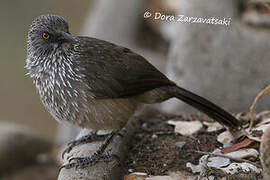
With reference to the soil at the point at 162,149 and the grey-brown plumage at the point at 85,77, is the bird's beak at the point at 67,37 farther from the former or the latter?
the soil at the point at 162,149

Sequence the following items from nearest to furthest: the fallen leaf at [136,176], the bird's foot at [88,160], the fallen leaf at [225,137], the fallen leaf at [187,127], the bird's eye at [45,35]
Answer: the fallen leaf at [136,176]
the bird's foot at [88,160]
the bird's eye at [45,35]
the fallen leaf at [225,137]
the fallen leaf at [187,127]

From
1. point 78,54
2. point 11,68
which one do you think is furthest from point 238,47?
point 11,68

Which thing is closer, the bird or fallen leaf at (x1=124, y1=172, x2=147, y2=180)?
fallen leaf at (x1=124, y1=172, x2=147, y2=180)

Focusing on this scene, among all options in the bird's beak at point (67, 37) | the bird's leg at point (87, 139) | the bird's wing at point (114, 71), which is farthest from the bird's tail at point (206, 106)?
the bird's beak at point (67, 37)

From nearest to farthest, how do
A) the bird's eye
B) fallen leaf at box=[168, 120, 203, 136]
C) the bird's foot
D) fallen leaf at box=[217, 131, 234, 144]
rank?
1. the bird's foot
2. the bird's eye
3. fallen leaf at box=[217, 131, 234, 144]
4. fallen leaf at box=[168, 120, 203, 136]

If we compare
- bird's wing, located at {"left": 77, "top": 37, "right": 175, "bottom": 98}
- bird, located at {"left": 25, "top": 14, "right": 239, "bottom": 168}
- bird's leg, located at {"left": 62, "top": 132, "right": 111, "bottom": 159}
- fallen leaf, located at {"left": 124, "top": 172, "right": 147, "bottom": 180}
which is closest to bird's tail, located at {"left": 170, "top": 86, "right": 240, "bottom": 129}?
bird, located at {"left": 25, "top": 14, "right": 239, "bottom": 168}

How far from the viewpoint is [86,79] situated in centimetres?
416

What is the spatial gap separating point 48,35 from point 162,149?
144cm

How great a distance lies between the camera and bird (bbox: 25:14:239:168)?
4117mm

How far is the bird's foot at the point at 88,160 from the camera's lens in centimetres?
404

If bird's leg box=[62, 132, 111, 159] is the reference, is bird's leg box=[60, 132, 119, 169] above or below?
below

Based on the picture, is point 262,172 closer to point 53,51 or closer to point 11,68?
point 53,51

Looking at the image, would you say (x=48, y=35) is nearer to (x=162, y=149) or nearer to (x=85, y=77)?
(x=85, y=77)

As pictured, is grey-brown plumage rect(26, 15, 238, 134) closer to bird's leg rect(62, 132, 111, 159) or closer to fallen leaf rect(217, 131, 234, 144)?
fallen leaf rect(217, 131, 234, 144)
